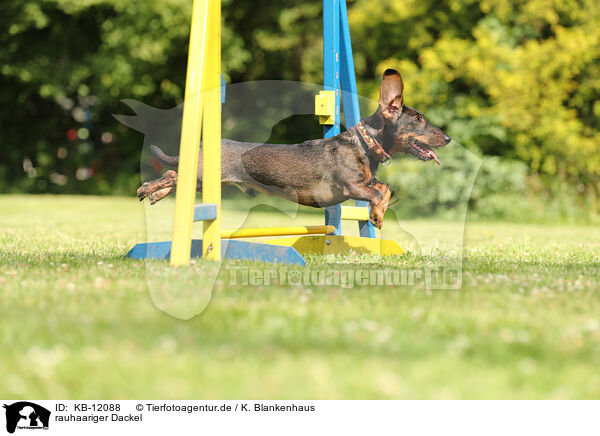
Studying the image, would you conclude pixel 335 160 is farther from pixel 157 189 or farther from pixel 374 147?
pixel 157 189

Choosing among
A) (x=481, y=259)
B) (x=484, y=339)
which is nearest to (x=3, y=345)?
(x=484, y=339)

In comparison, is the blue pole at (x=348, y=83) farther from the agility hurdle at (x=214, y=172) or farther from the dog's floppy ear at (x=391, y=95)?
the dog's floppy ear at (x=391, y=95)

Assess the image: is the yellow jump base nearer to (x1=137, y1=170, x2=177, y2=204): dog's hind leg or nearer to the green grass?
(x1=137, y1=170, x2=177, y2=204): dog's hind leg

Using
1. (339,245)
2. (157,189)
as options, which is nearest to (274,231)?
(339,245)

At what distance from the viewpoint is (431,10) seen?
1739 cm

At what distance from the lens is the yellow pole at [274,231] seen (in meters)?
4.97

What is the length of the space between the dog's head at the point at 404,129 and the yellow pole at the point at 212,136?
1.27 metres

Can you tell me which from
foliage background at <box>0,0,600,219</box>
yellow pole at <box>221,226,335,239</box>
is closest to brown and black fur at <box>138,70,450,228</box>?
yellow pole at <box>221,226,335,239</box>

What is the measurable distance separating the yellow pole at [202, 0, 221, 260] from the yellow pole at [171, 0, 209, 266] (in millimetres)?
128

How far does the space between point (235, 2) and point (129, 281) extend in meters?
18.8

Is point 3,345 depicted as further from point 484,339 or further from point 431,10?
point 431,10

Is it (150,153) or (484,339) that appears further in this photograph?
(150,153)
